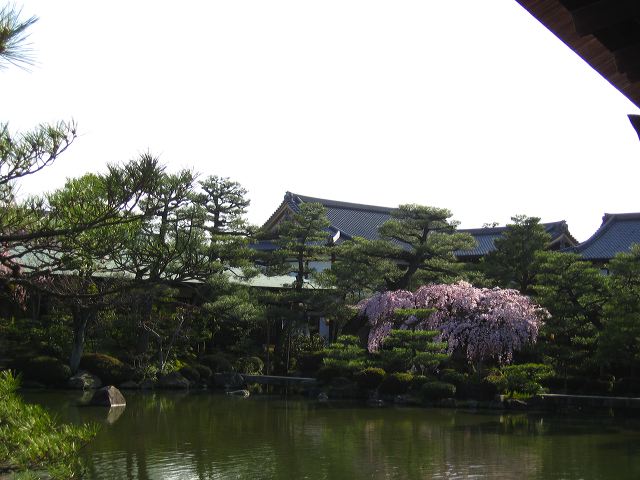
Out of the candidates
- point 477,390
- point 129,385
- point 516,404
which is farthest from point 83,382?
point 516,404

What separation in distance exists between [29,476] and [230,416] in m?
7.54

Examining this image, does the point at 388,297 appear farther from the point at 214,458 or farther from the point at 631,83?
the point at 631,83

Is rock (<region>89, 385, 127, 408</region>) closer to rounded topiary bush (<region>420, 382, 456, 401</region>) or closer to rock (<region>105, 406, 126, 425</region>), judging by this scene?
rock (<region>105, 406, 126, 425</region>)

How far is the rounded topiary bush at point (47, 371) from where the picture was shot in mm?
16984

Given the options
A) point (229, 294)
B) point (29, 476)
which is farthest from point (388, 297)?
point (29, 476)

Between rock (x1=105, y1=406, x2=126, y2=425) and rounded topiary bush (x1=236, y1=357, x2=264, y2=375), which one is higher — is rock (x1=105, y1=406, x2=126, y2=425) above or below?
below

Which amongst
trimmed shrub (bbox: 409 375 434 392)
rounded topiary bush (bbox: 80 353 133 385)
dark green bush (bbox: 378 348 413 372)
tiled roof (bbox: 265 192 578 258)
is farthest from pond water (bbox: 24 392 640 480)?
tiled roof (bbox: 265 192 578 258)

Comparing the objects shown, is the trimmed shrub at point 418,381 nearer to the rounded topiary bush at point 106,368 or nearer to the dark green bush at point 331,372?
the dark green bush at point 331,372

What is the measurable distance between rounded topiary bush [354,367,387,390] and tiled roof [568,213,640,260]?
1320 centimetres

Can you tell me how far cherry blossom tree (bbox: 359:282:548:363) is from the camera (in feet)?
53.5

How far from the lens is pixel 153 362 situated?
1841 centimetres

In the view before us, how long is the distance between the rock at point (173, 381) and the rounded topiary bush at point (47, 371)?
7.06ft

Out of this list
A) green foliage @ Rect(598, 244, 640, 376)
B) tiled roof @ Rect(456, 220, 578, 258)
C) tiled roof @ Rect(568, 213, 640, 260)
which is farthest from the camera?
tiled roof @ Rect(456, 220, 578, 258)

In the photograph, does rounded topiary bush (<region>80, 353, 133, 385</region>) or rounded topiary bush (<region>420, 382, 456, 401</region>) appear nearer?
rounded topiary bush (<region>420, 382, 456, 401</region>)
